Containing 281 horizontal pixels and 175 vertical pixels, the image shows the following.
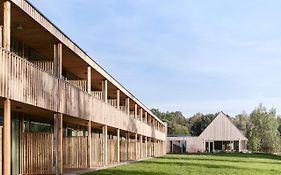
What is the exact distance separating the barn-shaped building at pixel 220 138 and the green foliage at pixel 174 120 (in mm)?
46080

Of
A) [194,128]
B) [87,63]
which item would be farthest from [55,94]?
[194,128]

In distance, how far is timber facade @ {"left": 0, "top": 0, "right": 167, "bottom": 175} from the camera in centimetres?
1404

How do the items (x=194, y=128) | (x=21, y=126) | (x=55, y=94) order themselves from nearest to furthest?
(x=55, y=94) → (x=21, y=126) → (x=194, y=128)

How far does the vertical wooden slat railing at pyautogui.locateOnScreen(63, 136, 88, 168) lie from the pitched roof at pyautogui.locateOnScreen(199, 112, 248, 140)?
56445 mm

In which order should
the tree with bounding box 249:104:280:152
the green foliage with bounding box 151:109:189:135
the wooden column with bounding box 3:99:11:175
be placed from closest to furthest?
the wooden column with bounding box 3:99:11:175 < the tree with bounding box 249:104:280:152 < the green foliage with bounding box 151:109:189:135

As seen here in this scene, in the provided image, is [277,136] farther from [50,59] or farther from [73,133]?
[50,59]

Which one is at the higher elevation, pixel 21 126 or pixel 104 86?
pixel 104 86

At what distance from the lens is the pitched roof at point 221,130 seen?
80363 mm

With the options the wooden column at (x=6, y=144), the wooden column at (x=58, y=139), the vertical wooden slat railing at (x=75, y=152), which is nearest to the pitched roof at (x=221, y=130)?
the vertical wooden slat railing at (x=75, y=152)

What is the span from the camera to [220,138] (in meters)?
81.2

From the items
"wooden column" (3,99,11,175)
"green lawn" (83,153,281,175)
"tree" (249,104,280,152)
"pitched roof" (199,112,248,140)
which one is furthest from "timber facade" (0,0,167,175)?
"tree" (249,104,280,152)

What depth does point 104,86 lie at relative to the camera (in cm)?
3050

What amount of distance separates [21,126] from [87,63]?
18.9 ft

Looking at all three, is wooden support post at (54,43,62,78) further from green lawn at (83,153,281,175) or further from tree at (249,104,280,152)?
tree at (249,104,280,152)
